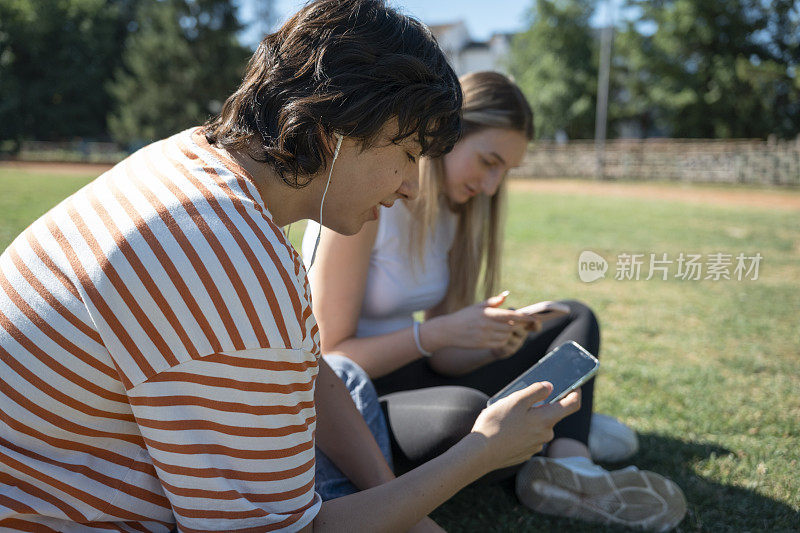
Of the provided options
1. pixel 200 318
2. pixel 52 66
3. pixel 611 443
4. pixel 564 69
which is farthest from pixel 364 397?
pixel 564 69

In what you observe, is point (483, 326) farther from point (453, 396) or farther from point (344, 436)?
point (344, 436)

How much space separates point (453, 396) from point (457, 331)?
11.8 inches

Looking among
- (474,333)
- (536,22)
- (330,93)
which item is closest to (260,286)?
(330,93)

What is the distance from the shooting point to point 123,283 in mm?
913

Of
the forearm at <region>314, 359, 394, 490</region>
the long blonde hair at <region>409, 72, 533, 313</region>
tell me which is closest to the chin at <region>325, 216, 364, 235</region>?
the forearm at <region>314, 359, 394, 490</region>

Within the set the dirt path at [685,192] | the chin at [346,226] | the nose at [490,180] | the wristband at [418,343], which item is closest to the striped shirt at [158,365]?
the chin at [346,226]

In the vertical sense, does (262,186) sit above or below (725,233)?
above

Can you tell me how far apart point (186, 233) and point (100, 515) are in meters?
0.47

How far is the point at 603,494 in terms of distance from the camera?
75.6 inches

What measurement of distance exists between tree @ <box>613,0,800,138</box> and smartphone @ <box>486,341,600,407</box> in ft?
79.2

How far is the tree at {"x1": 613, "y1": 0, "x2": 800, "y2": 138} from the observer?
24.1 metres

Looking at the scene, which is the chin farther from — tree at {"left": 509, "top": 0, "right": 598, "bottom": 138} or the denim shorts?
tree at {"left": 509, "top": 0, "right": 598, "bottom": 138}

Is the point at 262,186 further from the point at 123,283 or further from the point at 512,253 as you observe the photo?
the point at 512,253

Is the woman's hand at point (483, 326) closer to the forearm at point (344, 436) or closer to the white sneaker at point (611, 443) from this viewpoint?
the forearm at point (344, 436)
